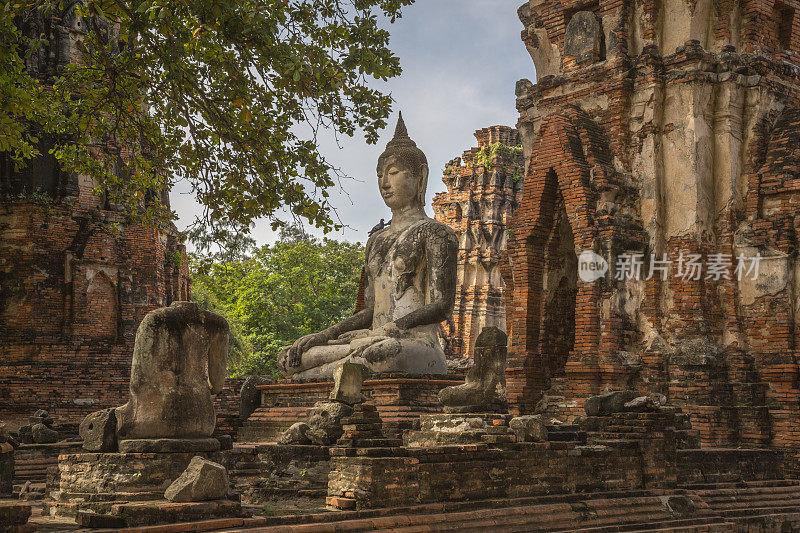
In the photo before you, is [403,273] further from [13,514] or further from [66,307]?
[66,307]

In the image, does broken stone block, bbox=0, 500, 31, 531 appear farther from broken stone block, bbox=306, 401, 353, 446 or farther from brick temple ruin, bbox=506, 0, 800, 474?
brick temple ruin, bbox=506, 0, 800, 474

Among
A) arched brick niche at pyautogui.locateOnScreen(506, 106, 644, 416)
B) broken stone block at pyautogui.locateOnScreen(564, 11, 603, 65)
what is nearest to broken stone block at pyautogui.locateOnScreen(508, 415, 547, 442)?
arched brick niche at pyautogui.locateOnScreen(506, 106, 644, 416)

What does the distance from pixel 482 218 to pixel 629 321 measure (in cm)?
2122

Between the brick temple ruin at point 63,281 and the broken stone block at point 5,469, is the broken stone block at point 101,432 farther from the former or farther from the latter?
the brick temple ruin at point 63,281

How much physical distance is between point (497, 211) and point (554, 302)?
1964 centimetres

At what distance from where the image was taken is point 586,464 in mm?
9219

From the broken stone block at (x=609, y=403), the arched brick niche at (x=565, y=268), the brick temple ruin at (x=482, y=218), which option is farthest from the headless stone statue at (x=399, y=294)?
the brick temple ruin at (x=482, y=218)

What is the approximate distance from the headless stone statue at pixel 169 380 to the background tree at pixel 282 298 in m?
20.6

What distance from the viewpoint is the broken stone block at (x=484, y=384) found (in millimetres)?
9523

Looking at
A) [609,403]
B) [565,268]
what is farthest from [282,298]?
[609,403]

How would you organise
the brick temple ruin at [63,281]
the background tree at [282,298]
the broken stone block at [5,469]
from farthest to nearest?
the background tree at [282,298], the brick temple ruin at [63,281], the broken stone block at [5,469]

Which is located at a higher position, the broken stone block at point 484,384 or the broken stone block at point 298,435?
the broken stone block at point 484,384

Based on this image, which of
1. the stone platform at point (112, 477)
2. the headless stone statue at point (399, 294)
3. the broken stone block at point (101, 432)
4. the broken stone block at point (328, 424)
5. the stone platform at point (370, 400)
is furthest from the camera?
the headless stone statue at point (399, 294)

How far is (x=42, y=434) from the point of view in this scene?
1183cm
